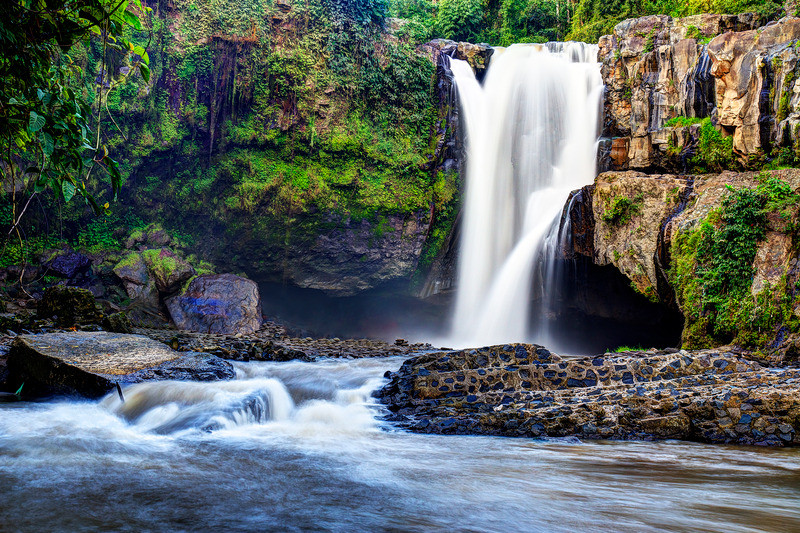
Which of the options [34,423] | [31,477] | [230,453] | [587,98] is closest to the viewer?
[31,477]

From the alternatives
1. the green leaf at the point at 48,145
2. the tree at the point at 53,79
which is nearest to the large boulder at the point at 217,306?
the tree at the point at 53,79

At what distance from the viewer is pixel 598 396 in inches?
218

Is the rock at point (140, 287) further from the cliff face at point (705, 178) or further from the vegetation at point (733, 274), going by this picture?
the vegetation at point (733, 274)

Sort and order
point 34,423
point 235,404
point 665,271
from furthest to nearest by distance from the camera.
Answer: point 665,271
point 235,404
point 34,423

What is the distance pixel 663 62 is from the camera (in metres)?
13.0

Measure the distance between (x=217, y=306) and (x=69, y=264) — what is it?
4328 mm

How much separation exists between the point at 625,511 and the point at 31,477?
12.4 ft

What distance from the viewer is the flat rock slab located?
604cm

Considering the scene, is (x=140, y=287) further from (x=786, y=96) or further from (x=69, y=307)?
(x=786, y=96)

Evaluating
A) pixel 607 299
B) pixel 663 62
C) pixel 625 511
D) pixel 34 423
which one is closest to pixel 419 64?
pixel 663 62

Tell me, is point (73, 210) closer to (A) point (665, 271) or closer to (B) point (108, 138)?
(B) point (108, 138)

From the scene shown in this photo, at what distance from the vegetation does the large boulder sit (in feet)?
34.9

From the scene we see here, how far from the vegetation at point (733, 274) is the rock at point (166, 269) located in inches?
496

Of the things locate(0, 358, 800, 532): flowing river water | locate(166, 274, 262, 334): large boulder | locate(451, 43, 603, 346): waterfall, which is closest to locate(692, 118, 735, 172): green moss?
locate(451, 43, 603, 346): waterfall
